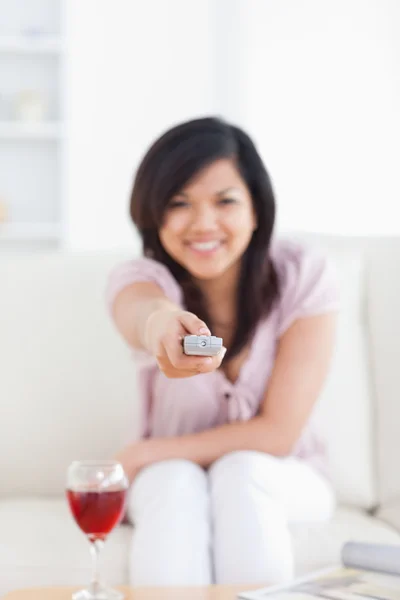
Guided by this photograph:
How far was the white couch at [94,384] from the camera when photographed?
1768mm

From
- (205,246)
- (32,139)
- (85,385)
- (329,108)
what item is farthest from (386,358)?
(32,139)

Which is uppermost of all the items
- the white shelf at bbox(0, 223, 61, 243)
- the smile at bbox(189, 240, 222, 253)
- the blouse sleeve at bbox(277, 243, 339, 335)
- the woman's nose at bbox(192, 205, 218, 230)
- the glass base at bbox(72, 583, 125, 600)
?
the woman's nose at bbox(192, 205, 218, 230)

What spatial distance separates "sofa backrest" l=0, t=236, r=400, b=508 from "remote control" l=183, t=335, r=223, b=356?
951mm

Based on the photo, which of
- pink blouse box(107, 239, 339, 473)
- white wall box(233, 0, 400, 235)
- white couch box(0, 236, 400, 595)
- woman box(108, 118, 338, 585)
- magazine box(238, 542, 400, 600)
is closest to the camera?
magazine box(238, 542, 400, 600)

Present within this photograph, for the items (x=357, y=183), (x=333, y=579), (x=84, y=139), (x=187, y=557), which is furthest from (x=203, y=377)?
(x=84, y=139)

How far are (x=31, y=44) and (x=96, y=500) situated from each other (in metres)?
3.61

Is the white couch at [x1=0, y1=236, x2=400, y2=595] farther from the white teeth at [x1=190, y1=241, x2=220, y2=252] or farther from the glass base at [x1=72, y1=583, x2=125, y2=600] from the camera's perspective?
the glass base at [x1=72, y1=583, x2=125, y2=600]

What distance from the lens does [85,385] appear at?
1801 mm

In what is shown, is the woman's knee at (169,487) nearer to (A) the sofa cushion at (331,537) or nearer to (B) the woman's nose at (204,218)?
(A) the sofa cushion at (331,537)

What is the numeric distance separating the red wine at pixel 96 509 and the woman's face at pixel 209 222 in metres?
0.62

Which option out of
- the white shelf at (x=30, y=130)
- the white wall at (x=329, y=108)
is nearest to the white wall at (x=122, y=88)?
the white shelf at (x=30, y=130)

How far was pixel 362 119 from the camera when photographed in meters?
3.38

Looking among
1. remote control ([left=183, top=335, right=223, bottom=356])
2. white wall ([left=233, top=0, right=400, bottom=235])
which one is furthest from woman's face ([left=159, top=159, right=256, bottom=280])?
white wall ([left=233, top=0, right=400, bottom=235])

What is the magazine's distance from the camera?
0.98m
